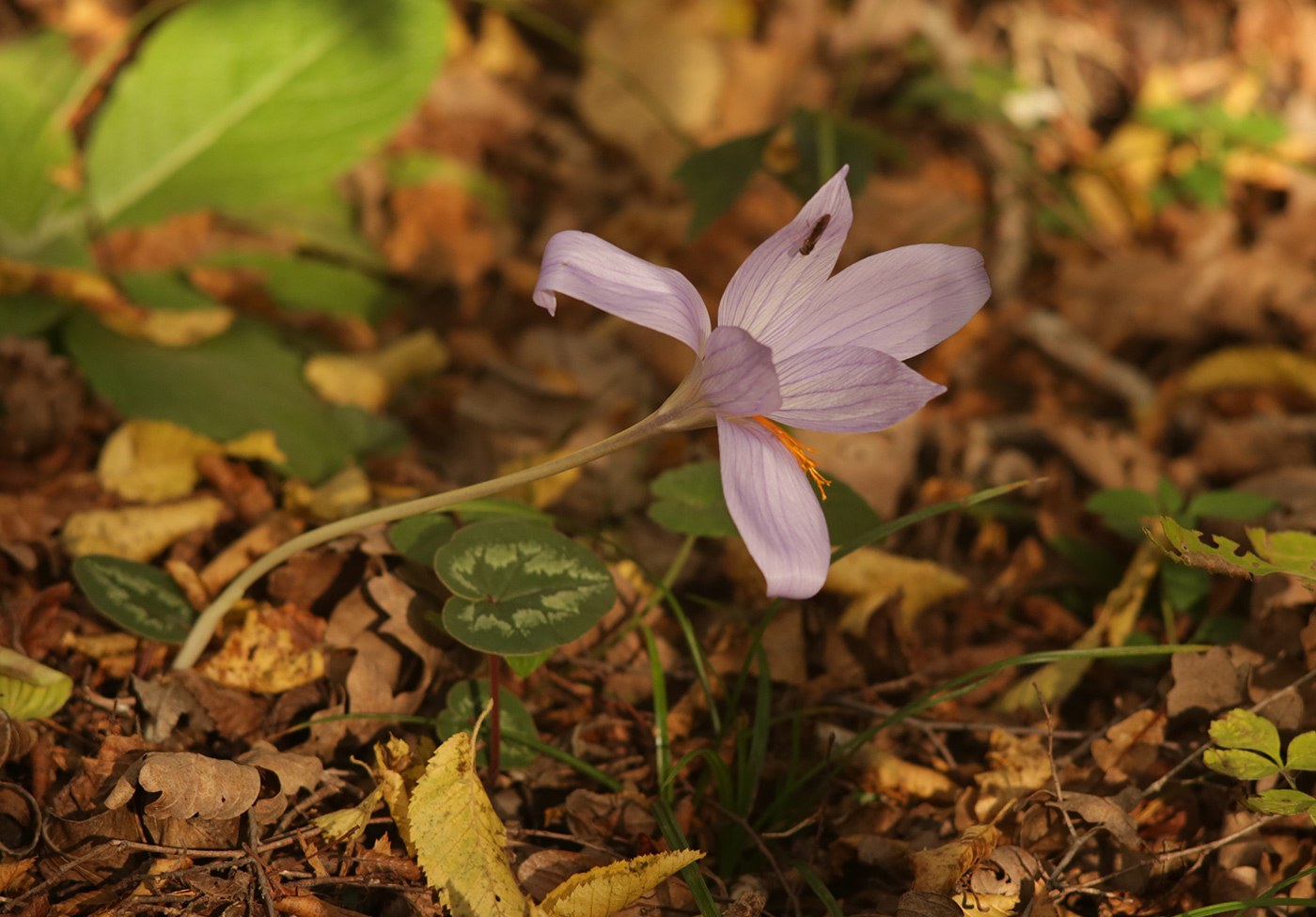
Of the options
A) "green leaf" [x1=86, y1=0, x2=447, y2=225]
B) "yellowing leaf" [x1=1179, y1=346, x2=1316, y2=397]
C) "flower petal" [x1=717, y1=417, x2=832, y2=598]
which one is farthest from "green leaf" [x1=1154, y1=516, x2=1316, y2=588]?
"green leaf" [x1=86, y1=0, x2=447, y2=225]

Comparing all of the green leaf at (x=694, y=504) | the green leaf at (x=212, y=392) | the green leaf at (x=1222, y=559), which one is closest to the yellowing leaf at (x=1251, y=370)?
the green leaf at (x=1222, y=559)

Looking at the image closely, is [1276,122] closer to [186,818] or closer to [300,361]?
[300,361]

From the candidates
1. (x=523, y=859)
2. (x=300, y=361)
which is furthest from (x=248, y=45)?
(x=523, y=859)

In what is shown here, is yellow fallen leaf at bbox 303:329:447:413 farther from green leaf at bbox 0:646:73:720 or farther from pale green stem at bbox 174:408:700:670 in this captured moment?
green leaf at bbox 0:646:73:720

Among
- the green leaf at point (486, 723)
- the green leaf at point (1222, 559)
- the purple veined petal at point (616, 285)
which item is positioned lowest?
the green leaf at point (486, 723)

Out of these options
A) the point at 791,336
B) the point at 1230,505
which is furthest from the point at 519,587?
the point at 1230,505

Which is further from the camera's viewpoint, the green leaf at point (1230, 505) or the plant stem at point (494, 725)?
the green leaf at point (1230, 505)

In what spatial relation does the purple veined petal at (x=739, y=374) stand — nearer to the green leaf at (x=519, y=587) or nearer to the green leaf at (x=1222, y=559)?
the green leaf at (x=519, y=587)
